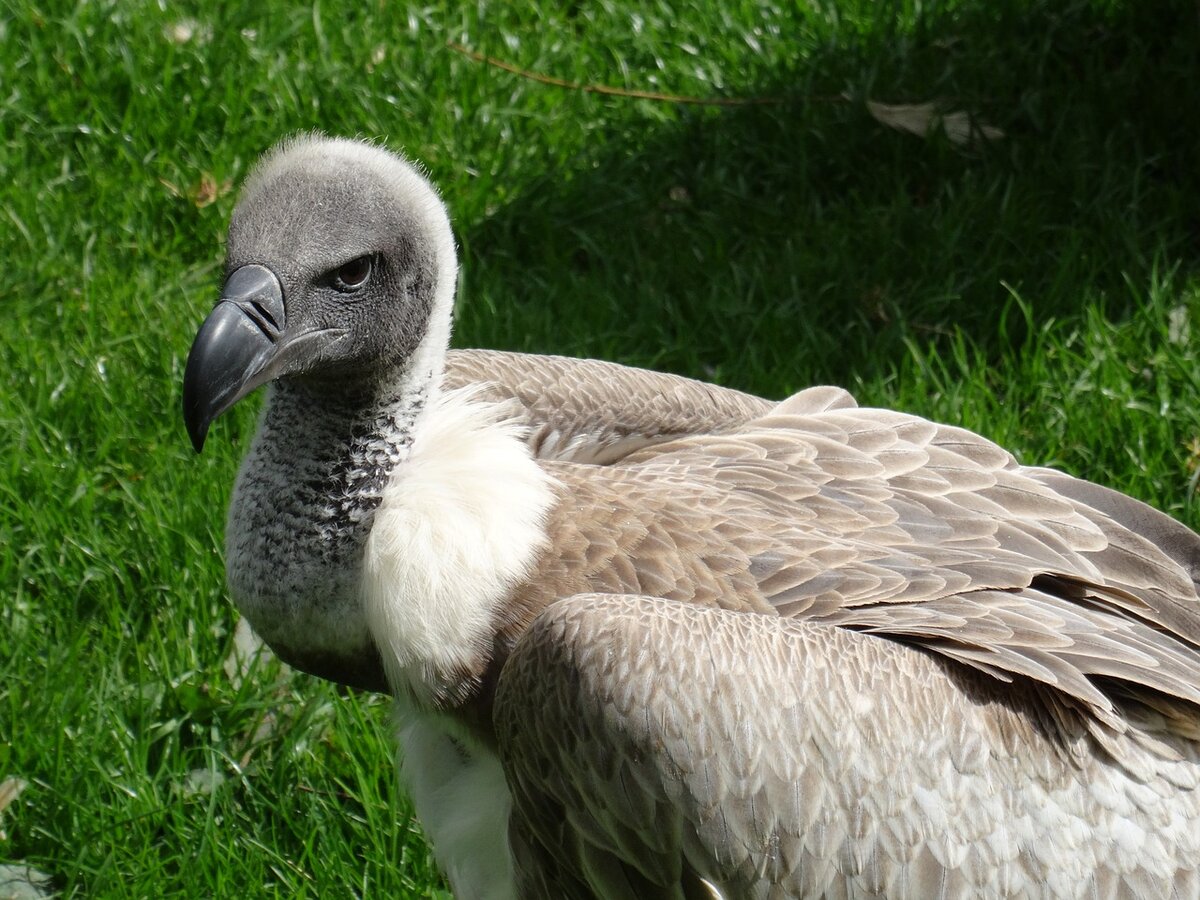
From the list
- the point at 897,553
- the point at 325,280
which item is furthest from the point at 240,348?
the point at 897,553

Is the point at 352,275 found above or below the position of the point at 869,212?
above

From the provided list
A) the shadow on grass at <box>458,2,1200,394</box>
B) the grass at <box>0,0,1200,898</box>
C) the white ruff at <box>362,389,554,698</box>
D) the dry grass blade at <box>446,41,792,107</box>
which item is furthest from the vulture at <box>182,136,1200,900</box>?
the dry grass blade at <box>446,41,792,107</box>

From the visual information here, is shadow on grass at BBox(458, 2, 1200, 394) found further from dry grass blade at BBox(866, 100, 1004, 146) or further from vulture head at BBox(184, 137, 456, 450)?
vulture head at BBox(184, 137, 456, 450)

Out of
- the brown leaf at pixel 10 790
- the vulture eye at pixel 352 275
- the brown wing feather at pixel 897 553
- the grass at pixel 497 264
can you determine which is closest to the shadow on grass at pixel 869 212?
the grass at pixel 497 264

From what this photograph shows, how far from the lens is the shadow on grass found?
18.4 ft

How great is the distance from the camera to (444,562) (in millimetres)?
3219

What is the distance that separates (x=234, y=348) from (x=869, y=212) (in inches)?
133

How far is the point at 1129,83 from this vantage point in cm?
634

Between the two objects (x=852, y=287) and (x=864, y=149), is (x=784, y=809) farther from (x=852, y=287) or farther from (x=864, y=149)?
(x=864, y=149)

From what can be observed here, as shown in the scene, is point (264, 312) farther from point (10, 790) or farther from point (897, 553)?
point (10, 790)

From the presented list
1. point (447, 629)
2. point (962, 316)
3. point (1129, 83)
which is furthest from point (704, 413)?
point (1129, 83)

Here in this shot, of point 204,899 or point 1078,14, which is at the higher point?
point 1078,14

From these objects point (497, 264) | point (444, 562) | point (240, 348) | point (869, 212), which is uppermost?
point (240, 348)

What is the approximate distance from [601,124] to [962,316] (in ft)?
5.33
